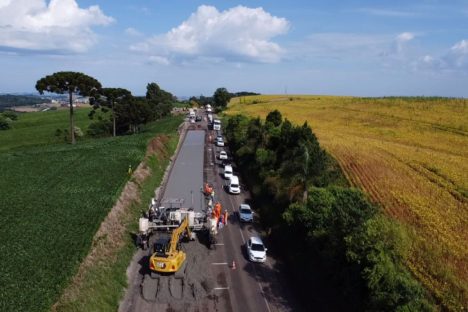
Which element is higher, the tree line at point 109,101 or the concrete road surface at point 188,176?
the tree line at point 109,101

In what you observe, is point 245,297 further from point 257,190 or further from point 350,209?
point 257,190

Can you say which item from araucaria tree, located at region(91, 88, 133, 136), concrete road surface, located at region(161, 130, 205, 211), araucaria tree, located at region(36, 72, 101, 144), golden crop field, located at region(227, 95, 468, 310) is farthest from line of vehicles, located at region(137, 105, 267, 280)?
araucaria tree, located at region(91, 88, 133, 136)

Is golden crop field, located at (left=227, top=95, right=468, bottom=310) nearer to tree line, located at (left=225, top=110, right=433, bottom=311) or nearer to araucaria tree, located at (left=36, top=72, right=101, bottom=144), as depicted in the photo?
tree line, located at (left=225, top=110, right=433, bottom=311)

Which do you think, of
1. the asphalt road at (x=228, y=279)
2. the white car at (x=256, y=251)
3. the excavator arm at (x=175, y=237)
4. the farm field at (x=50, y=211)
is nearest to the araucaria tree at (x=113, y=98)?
the farm field at (x=50, y=211)

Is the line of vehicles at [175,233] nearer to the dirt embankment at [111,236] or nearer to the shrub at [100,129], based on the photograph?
the dirt embankment at [111,236]

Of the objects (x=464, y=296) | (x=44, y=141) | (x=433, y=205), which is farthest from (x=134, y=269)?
(x=44, y=141)

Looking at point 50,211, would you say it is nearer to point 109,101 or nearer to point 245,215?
point 245,215

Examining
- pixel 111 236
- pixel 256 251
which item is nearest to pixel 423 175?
pixel 256 251
